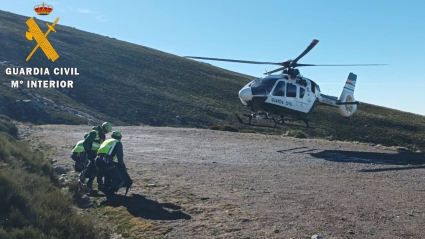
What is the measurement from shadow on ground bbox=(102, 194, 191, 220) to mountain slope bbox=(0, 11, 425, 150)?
88.9 ft

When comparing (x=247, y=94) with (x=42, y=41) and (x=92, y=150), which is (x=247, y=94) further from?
(x=42, y=41)

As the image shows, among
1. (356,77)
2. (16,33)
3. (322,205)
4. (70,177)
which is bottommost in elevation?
(70,177)

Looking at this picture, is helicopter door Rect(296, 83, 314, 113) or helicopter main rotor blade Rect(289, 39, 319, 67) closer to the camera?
helicopter main rotor blade Rect(289, 39, 319, 67)

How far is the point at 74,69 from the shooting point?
5734 centimetres

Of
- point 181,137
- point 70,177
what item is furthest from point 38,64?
point 70,177

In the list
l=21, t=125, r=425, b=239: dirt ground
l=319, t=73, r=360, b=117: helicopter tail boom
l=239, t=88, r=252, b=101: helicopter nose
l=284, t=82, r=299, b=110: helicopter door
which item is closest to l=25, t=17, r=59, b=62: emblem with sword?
l=239, t=88, r=252, b=101: helicopter nose

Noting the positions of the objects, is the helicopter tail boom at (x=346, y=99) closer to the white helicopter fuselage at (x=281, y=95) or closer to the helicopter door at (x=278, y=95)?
the white helicopter fuselage at (x=281, y=95)

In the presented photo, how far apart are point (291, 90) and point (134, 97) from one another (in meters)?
33.4

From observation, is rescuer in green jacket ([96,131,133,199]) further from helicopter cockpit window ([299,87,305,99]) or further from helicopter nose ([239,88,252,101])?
helicopter cockpit window ([299,87,305,99])

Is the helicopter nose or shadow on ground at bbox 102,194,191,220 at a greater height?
the helicopter nose

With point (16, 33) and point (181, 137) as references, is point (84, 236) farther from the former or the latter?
point (16, 33)

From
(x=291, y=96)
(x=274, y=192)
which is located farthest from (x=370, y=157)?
(x=274, y=192)

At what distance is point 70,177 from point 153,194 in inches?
125

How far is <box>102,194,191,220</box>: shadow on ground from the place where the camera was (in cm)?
816
